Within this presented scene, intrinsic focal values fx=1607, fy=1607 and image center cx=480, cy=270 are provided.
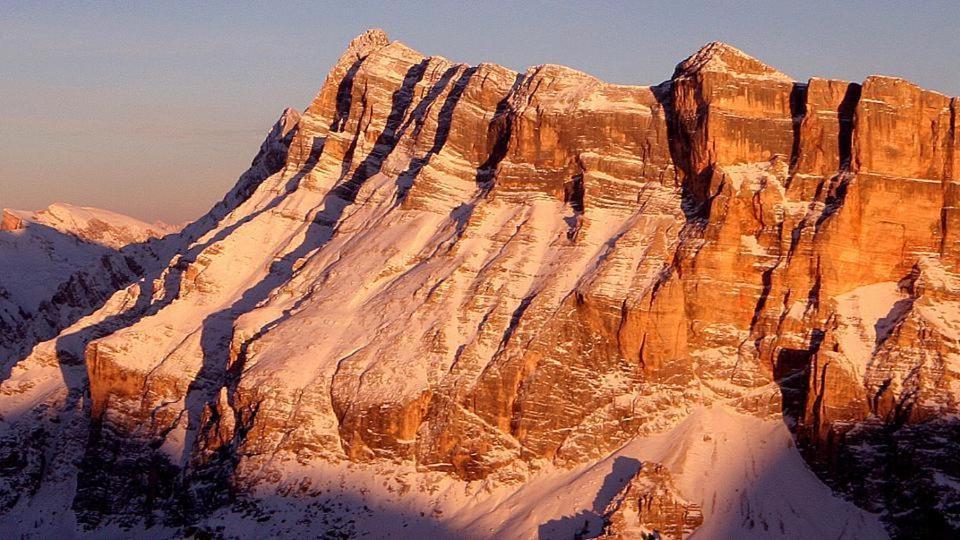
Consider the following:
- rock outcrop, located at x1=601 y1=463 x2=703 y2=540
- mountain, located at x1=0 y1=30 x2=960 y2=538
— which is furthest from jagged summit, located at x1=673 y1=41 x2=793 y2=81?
rock outcrop, located at x1=601 y1=463 x2=703 y2=540

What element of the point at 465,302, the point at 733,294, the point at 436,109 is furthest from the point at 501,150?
the point at 733,294

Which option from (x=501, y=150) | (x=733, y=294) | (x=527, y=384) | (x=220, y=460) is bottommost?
(x=220, y=460)

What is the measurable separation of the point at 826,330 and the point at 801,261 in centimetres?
717

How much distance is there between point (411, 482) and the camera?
13550 cm

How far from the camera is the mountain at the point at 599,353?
128m

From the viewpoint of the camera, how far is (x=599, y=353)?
138 metres

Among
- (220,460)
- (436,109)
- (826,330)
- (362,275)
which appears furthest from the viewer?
(436,109)

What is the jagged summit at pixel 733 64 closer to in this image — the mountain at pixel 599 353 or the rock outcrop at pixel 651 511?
the mountain at pixel 599 353

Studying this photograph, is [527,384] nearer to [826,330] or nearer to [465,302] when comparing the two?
[465,302]

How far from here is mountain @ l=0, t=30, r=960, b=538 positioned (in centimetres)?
12800

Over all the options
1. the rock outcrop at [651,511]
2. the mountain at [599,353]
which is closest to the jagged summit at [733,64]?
the mountain at [599,353]

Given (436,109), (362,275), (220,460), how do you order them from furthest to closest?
(436,109)
(362,275)
(220,460)

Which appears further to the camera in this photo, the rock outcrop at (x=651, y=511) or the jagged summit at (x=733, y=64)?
the jagged summit at (x=733, y=64)

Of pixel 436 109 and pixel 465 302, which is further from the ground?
pixel 436 109
